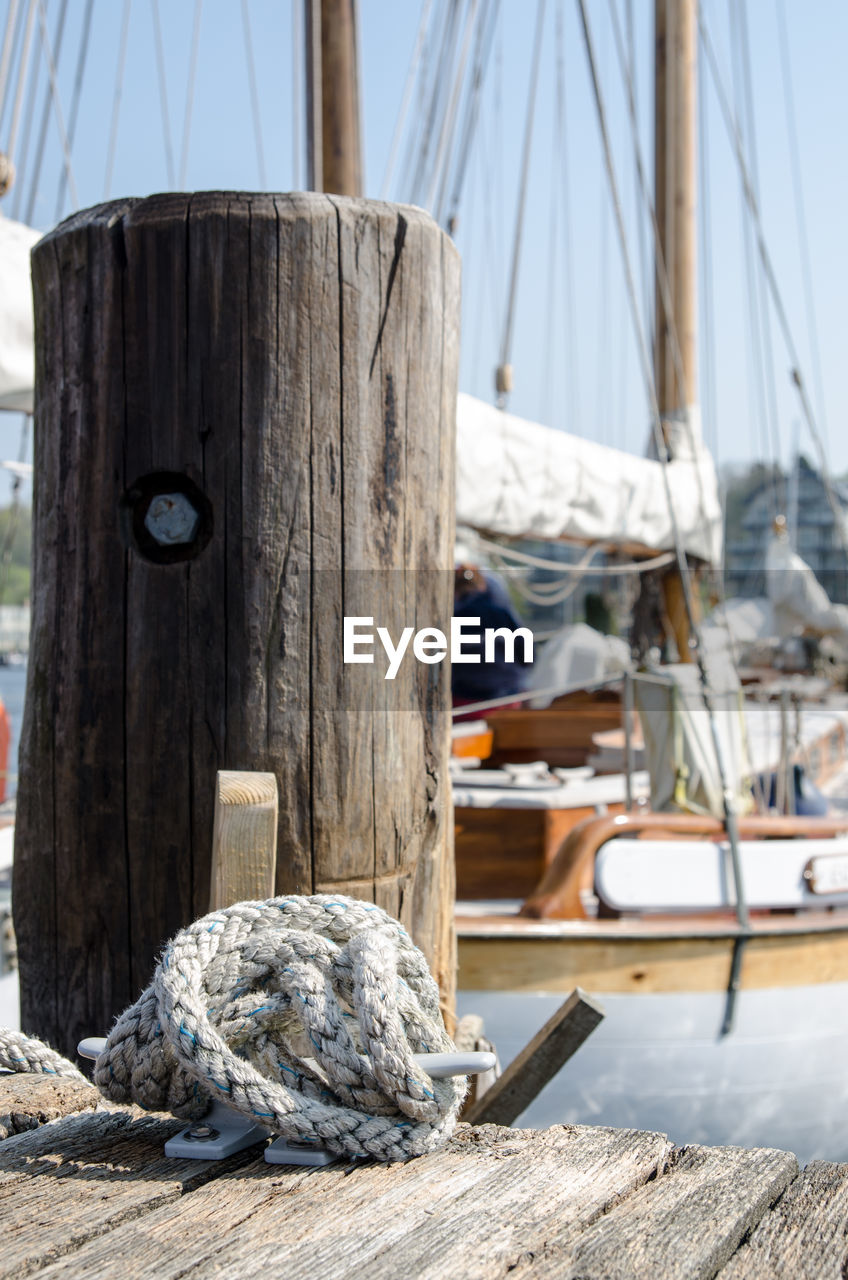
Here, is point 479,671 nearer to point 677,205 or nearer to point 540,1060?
point 677,205

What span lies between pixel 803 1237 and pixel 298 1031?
2.16ft

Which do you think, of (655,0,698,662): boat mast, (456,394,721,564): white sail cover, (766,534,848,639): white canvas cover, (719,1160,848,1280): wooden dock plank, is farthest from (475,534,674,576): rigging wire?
(766,534,848,639): white canvas cover

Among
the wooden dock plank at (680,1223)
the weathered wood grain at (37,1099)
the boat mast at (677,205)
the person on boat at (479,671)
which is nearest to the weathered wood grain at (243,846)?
the weathered wood grain at (37,1099)

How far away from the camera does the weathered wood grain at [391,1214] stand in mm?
1089

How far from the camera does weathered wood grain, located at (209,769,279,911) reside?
1.71 metres

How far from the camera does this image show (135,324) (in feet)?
6.06

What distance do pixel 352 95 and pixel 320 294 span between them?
8274 millimetres

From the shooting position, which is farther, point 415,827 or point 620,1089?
point 620,1089

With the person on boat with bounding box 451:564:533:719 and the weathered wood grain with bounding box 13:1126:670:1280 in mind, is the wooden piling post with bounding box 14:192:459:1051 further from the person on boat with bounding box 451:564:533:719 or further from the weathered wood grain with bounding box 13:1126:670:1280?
the person on boat with bounding box 451:564:533:719

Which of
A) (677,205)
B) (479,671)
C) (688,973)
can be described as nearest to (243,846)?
(688,973)

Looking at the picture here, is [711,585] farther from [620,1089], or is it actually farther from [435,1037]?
[435,1037]

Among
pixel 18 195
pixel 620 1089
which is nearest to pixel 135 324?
pixel 620 1089

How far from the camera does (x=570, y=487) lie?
26.8ft

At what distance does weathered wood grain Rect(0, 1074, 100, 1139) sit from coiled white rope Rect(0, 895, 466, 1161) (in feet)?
0.50
